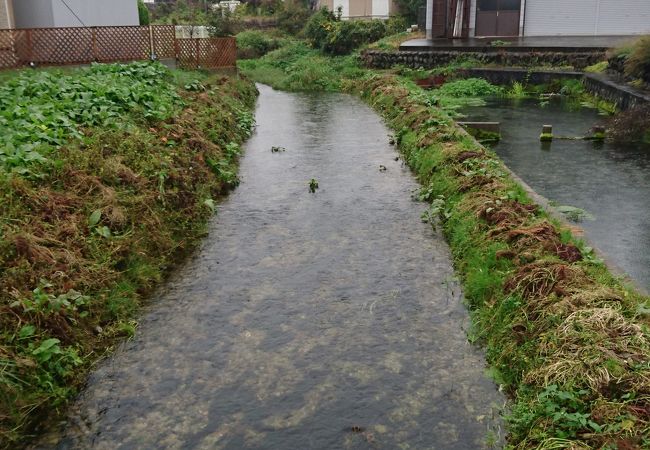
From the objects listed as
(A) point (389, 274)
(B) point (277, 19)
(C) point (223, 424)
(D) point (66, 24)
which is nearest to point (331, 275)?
(A) point (389, 274)

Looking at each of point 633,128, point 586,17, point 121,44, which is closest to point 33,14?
point 121,44

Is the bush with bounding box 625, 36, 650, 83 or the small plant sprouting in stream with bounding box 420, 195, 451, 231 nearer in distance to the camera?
the small plant sprouting in stream with bounding box 420, 195, 451, 231

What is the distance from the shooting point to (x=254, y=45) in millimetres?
36344

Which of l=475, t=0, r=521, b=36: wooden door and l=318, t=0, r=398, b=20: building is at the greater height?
l=318, t=0, r=398, b=20: building

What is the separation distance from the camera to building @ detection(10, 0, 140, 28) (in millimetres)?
17391

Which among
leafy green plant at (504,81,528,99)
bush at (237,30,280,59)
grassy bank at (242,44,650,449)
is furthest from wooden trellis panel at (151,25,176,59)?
bush at (237,30,280,59)

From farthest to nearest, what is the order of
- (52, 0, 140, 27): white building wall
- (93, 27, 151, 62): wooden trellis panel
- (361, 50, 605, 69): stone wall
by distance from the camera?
(361, 50, 605, 69): stone wall → (52, 0, 140, 27): white building wall → (93, 27, 151, 62): wooden trellis panel

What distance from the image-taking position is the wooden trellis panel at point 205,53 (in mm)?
18953

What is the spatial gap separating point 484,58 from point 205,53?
11292 mm

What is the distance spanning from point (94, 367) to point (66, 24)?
15587mm

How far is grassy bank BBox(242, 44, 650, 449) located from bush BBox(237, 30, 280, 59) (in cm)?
2851

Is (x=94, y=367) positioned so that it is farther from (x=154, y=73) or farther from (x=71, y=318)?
(x=154, y=73)

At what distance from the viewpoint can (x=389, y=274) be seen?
6727 millimetres

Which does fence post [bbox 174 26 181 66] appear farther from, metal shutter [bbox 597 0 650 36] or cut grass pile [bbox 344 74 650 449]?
metal shutter [bbox 597 0 650 36]
